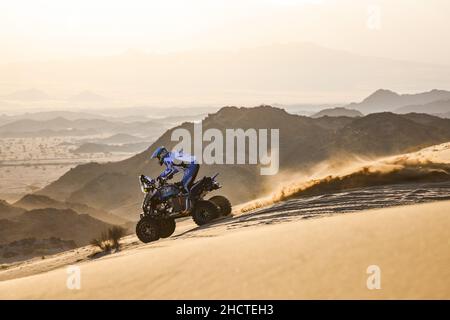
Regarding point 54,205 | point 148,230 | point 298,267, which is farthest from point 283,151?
point 298,267

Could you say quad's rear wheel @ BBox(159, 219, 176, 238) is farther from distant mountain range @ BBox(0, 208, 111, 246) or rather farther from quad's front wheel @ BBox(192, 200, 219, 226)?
distant mountain range @ BBox(0, 208, 111, 246)

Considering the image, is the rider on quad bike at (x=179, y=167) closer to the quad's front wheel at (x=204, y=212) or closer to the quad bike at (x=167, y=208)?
the quad bike at (x=167, y=208)

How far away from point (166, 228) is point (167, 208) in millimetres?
420

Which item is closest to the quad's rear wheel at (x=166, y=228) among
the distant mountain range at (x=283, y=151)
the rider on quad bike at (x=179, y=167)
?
the rider on quad bike at (x=179, y=167)

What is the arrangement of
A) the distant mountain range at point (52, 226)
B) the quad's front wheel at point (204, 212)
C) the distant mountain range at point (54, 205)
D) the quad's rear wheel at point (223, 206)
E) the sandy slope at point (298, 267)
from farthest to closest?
the distant mountain range at point (54, 205), the distant mountain range at point (52, 226), the quad's rear wheel at point (223, 206), the quad's front wheel at point (204, 212), the sandy slope at point (298, 267)

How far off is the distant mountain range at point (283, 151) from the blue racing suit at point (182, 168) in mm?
37793

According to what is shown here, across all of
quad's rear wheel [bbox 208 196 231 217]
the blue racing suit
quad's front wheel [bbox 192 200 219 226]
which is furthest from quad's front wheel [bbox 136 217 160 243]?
quad's rear wheel [bbox 208 196 231 217]

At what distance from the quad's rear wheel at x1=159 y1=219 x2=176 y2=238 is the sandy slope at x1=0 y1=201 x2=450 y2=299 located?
5430 millimetres

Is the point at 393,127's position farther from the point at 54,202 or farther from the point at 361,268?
the point at 361,268

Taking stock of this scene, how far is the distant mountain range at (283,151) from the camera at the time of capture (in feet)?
194

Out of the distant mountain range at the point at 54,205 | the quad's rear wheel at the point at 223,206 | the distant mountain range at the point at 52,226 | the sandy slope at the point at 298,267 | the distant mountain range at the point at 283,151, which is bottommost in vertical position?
the sandy slope at the point at 298,267
